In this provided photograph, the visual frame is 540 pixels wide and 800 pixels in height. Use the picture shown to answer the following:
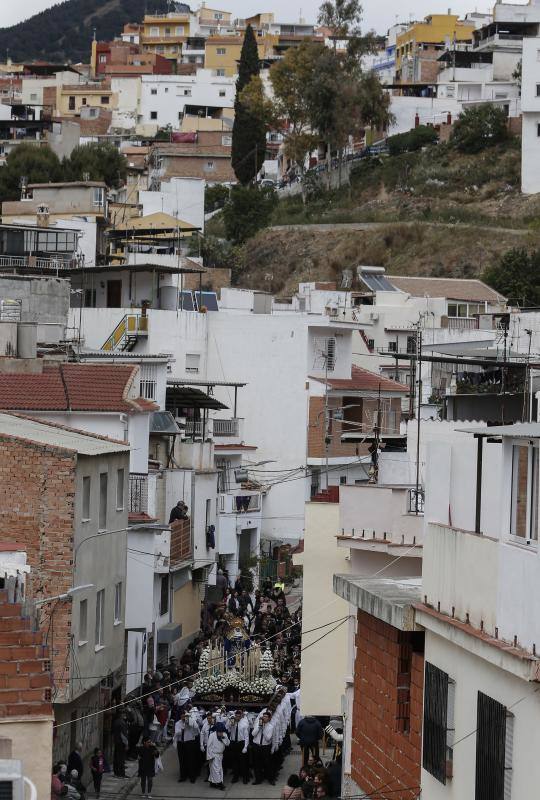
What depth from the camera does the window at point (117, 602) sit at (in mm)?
31653

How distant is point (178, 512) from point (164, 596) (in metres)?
2.54

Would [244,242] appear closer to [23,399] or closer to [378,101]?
[378,101]

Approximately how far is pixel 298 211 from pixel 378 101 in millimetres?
6803

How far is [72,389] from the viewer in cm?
3628

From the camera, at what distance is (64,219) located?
78188mm

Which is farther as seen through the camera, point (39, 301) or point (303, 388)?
point (303, 388)

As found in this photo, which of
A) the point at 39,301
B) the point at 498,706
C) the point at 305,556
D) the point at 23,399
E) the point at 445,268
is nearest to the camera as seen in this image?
the point at 498,706

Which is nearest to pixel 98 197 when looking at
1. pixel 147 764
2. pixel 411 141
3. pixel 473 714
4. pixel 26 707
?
pixel 411 141

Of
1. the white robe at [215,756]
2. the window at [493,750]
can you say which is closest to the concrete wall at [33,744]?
the window at [493,750]

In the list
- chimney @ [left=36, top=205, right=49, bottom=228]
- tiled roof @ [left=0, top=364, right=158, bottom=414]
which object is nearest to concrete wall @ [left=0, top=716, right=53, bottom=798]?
tiled roof @ [left=0, top=364, right=158, bottom=414]

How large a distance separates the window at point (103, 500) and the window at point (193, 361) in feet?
102

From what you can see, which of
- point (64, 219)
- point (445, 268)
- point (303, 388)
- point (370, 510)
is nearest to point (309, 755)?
point (370, 510)

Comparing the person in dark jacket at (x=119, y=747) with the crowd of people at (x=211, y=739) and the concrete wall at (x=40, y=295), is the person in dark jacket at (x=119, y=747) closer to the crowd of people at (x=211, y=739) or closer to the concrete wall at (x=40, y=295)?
the crowd of people at (x=211, y=739)

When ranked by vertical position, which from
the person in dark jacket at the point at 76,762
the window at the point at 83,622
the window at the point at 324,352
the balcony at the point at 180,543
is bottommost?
the person in dark jacket at the point at 76,762
